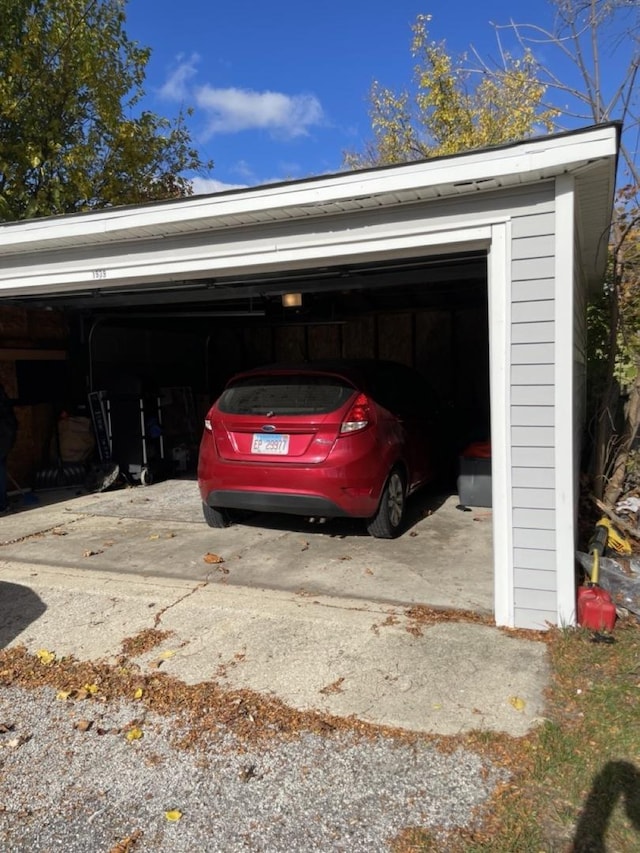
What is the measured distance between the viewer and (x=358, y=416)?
531 centimetres

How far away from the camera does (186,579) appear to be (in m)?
4.81

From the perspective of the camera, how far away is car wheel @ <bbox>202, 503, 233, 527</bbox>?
242 inches

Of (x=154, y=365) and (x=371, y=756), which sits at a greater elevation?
(x=154, y=365)

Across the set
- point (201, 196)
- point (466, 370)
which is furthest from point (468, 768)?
point (466, 370)

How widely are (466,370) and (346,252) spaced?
22.8ft

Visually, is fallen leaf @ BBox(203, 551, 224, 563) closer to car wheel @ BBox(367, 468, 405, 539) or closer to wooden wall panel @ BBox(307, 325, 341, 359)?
car wheel @ BBox(367, 468, 405, 539)

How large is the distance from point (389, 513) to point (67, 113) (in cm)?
966

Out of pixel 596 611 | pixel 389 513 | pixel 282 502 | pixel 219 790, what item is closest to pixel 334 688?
pixel 219 790

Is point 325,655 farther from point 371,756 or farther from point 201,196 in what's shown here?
point 201,196

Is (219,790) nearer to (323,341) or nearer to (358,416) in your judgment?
Result: (358,416)

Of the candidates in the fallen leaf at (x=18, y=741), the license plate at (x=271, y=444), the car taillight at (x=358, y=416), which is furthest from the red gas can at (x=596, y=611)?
the fallen leaf at (x=18, y=741)

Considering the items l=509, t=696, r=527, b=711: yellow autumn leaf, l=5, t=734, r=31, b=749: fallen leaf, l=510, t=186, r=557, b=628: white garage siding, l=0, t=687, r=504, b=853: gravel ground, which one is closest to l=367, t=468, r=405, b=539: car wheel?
l=510, t=186, r=557, b=628: white garage siding

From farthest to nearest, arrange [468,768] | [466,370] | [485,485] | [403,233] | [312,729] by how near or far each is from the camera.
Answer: [466,370] → [485,485] → [403,233] → [312,729] → [468,768]

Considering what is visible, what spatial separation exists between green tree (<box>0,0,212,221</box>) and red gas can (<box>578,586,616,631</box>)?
997cm
